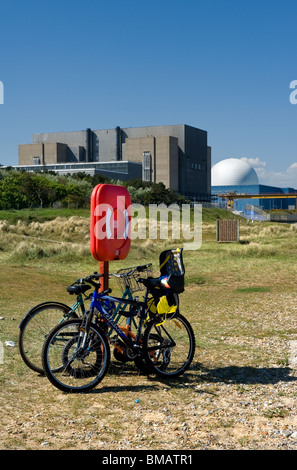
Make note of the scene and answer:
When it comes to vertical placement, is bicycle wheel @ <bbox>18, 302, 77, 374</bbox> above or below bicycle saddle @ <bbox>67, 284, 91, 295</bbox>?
below

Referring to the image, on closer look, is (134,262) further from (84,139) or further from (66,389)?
(84,139)

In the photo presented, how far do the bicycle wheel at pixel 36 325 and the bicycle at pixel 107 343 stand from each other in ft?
1.50

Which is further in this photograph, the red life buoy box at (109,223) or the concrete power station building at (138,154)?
the concrete power station building at (138,154)

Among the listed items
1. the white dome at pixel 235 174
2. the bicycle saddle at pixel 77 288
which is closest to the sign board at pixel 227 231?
the bicycle saddle at pixel 77 288

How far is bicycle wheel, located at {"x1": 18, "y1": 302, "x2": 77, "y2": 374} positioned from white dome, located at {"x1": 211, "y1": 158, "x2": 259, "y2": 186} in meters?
157

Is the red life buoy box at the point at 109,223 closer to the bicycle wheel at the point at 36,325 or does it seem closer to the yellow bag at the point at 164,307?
the bicycle wheel at the point at 36,325

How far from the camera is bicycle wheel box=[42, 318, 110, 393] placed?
19.1ft

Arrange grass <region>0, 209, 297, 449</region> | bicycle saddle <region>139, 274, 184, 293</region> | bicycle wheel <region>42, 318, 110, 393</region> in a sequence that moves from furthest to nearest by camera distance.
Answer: bicycle saddle <region>139, 274, 184, 293</region>, bicycle wheel <region>42, 318, 110, 393</region>, grass <region>0, 209, 297, 449</region>

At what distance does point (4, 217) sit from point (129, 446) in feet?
128

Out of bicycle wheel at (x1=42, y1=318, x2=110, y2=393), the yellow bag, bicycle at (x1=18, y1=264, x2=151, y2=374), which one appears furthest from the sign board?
bicycle wheel at (x1=42, y1=318, x2=110, y2=393)

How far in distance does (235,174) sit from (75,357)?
159 metres

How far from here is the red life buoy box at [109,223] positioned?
664cm

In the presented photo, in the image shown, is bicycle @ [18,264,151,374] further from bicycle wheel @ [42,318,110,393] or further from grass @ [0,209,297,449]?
bicycle wheel @ [42,318,110,393]

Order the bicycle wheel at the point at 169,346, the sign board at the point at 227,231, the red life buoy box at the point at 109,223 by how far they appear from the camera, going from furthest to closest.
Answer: the sign board at the point at 227,231
the red life buoy box at the point at 109,223
the bicycle wheel at the point at 169,346
